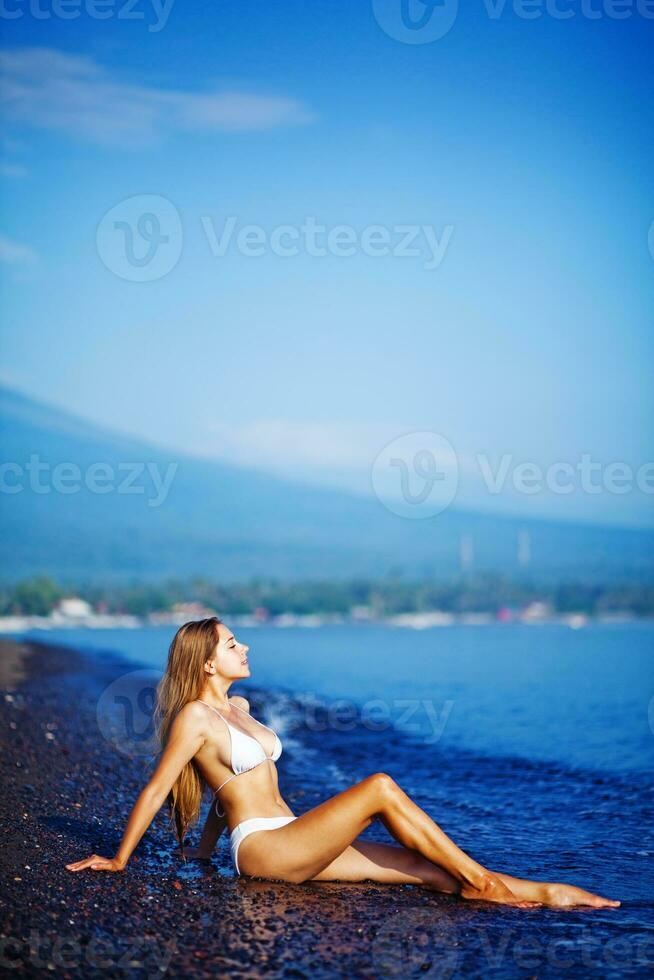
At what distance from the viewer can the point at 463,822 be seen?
10.2 meters

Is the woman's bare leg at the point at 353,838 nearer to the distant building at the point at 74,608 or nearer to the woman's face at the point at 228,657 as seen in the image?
the woman's face at the point at 228,657

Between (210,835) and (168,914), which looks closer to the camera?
(168,914)

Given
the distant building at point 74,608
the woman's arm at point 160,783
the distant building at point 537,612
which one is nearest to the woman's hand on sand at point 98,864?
the woman's arm at point 160,783

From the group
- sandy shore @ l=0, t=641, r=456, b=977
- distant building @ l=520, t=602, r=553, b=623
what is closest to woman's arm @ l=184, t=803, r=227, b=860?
sandy shore @ l=0, t=641, r=456, b=977

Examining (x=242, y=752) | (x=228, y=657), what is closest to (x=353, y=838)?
(x=242, y=752)

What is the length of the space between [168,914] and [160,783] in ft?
2.45

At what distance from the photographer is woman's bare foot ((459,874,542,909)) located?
6660 millimetres

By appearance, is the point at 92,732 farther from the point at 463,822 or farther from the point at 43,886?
the point at 43,886

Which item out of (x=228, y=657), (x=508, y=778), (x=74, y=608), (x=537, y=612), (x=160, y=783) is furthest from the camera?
(x=537, y=612)

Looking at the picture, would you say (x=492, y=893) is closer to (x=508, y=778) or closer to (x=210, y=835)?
(x=210, y=835)

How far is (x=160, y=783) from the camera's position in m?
6.56

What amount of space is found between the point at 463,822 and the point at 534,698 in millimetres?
17486

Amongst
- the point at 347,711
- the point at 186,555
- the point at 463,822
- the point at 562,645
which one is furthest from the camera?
the point at 186,555

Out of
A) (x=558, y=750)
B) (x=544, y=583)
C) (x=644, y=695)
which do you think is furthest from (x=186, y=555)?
(x=558, y=750)
